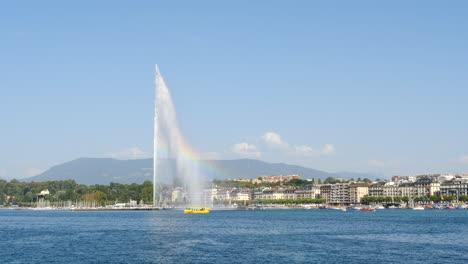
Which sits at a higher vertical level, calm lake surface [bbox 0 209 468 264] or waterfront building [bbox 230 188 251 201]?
waterfront building [bbox 230 188 251 201]

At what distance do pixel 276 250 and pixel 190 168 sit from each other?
5389 centimetres

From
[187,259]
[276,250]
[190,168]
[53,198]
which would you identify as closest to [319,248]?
[276,250]

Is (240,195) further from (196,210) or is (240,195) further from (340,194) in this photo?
(196,210)

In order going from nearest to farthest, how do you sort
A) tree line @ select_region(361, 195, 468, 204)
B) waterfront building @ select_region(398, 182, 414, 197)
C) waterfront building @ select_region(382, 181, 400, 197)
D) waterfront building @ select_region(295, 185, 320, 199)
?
tree line @ select_region(361, 195, 468, 204)
waterfront building @ select_region(398, 182, 414, 197)
waterfront building @ select_region(382, 181, 400, 197)
waterfront building @ select_region(295, 185, 320, 199)

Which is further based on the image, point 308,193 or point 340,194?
point 308,193

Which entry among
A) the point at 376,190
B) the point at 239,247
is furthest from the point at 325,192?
the point at 239,247

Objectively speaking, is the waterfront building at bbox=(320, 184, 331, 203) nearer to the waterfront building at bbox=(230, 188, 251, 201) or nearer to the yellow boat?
the waterfront building at bbox=(230, 188, 251, 201)

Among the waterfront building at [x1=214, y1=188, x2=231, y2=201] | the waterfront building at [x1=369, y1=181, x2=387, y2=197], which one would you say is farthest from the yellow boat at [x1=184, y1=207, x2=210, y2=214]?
the waterfront building at [x1=214, y1=188, x2=231, y2=201]

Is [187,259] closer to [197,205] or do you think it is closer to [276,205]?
[197,205]

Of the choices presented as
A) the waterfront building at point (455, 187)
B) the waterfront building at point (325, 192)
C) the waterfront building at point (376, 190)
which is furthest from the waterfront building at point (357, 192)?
the waterfront building at point (455, 187)

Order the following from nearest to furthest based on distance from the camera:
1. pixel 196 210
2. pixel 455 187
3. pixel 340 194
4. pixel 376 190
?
pixel 196 210 < pixel 455 187 < pixel 376 190 < pixel 340 194

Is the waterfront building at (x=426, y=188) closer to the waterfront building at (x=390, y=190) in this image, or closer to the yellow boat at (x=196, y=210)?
the waterfront building at (x=390, y=190)

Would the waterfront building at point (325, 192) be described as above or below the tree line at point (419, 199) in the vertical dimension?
above

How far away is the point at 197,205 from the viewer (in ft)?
346
